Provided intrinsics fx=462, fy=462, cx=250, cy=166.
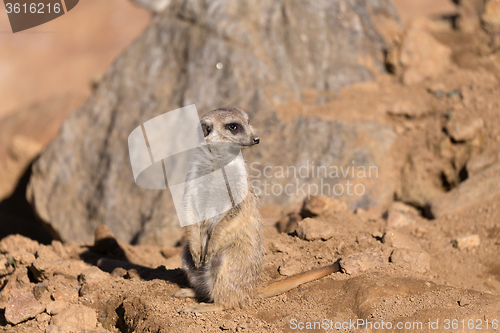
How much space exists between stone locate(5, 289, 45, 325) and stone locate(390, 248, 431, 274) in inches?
94.8

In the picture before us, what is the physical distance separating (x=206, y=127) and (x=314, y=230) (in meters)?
1.16

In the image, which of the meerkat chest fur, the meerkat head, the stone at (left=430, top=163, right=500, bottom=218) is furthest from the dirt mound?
the meerkat head

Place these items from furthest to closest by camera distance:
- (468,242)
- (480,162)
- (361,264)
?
1. (480,162)
2. (468,242)
3. (361,264)

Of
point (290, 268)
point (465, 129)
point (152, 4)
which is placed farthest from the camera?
point (152, 4)

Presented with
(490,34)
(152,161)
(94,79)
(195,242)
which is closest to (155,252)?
(152,161)

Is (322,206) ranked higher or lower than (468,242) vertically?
higher

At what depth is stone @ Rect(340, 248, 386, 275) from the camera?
3062mm

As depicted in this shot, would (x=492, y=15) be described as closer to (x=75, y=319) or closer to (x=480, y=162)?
(x=480, y=162)

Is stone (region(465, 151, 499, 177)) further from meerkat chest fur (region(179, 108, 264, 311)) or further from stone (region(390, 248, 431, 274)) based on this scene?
meerkat chest fur (region(179, 108, 264, 311))

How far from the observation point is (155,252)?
4906 millimetres

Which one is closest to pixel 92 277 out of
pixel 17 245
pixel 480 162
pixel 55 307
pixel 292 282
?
pixel 55 307

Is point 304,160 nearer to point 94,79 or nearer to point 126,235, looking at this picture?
point 126,235

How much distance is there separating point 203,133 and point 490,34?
17.6ft

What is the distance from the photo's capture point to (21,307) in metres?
2.93
